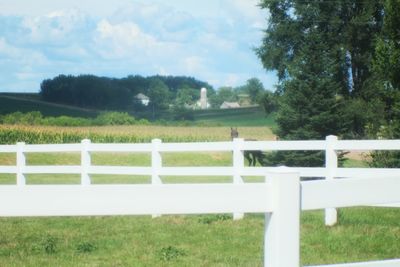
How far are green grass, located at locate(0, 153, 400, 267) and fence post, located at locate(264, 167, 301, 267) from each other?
409cm

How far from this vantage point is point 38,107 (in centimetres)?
9406

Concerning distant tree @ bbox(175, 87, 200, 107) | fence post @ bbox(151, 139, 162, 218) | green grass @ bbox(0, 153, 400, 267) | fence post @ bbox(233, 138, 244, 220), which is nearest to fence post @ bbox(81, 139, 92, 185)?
fence post @ bbox(151, 139, 162, 218)

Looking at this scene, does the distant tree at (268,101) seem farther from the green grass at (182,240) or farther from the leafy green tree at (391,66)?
the green grass at (182,240)

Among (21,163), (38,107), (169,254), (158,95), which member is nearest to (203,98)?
(158,95)

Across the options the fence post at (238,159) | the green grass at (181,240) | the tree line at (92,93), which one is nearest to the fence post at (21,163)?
the green grass at (181,240)

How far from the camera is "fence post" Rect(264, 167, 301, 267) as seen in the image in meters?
3.60

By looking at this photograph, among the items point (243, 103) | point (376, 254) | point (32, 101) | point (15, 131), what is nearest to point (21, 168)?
point (376, 254)

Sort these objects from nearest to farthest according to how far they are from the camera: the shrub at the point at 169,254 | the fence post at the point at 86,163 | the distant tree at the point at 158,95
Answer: the shrub at the point at 169,254
the fence post at the point at 86,163
the distant tree at the point at 158,95

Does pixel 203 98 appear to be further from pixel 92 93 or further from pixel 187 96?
pixel 92 93

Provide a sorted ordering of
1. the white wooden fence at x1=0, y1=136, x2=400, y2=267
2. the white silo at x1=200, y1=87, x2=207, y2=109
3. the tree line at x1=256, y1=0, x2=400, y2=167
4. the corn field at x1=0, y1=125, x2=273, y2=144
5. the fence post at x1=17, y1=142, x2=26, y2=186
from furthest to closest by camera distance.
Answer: the white silo at x1=200, y1=87, x2=207, y2=109 → the corn field at x1=0, y1=125, x2=273, y2=144 → the tree line at x1=256, y1=0, x2=400, y2=167 → the fence post at x1=17, y1=142, x2=26, y2=186 → the white wooden fence at x1=0, y1=136, x2=400, y2=267

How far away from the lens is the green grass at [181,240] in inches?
324

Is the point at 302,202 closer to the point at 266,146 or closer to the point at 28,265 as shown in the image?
the point at 28,265

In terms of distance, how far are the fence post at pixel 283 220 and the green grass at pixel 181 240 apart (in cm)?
409

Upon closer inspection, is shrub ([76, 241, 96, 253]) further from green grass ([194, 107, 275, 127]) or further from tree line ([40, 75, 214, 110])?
tree line ([40, 75, 214, 110])
